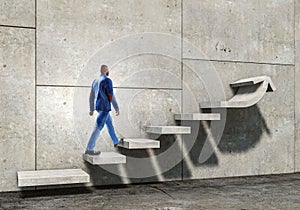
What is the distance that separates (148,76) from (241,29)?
0.83 m

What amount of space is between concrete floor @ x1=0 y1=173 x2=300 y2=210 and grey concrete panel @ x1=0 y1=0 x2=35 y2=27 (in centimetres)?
98

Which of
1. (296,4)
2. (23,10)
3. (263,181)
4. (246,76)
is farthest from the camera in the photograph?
(296,4)

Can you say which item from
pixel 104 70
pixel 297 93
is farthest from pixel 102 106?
pixel 297 93

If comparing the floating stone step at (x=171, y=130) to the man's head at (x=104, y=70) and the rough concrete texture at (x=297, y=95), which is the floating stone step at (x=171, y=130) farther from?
the rough concrete texture at (x=297, y=95)

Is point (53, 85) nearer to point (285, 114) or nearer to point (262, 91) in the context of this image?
point (262, 91)

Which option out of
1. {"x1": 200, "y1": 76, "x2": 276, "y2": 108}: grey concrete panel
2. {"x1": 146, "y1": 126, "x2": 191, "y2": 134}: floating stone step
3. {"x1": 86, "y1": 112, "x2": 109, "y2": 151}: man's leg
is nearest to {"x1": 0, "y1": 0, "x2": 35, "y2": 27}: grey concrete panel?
{"x1": 86, "y1": 112, "x2": 109, "y2": 151}: man's leg

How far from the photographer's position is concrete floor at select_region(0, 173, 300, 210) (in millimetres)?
1693

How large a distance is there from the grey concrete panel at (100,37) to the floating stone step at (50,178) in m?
0.54

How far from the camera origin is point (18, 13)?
2049 mm

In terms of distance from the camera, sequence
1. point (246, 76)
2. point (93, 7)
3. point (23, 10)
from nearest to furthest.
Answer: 1. point (23, 10)
2. point (93, 7)
3. point (246, 76)

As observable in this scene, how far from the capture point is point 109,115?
2143 mm

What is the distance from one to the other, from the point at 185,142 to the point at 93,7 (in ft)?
3.54

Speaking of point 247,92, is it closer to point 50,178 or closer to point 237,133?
point 237,133

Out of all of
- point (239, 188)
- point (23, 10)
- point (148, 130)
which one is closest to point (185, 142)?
point (148, 130)
